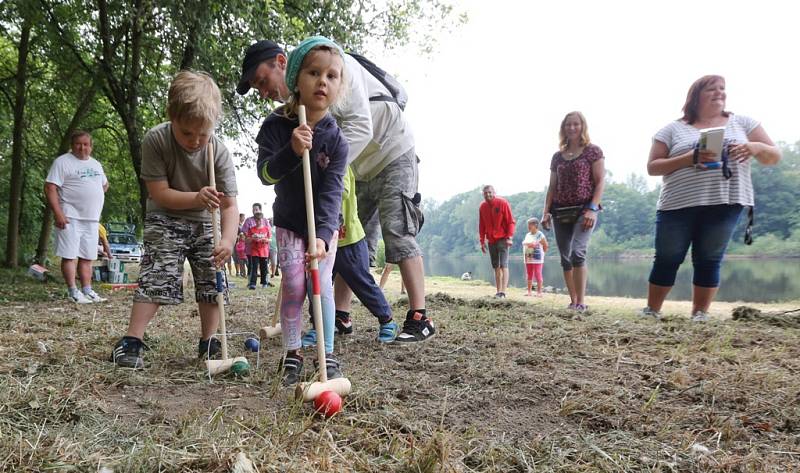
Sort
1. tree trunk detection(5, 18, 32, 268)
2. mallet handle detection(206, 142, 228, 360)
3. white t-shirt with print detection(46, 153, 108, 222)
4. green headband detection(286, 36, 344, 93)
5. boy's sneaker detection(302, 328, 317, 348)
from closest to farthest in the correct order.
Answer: green headband detection(286, 36, 344, 93) → mallet handle detection(206, 142, 228, 360) → boy's sneaker detection(302, 328, 317, 348) → white t-shirt with print detection(46, 153, 108, 222) → tree trunk detection(5, 18, 32, 268)

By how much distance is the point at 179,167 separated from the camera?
2.74 m

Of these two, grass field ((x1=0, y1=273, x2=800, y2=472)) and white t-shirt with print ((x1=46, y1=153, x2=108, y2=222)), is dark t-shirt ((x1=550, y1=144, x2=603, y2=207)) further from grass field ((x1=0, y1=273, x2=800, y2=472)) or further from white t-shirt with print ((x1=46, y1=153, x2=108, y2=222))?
white t-shirt with print ((x1=46, y1=153, x2=108, y2=222))

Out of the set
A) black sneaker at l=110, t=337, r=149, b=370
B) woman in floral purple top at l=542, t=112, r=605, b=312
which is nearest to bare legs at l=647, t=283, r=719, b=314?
woman in floral purple top at l=542, t=112, r=605, b=312

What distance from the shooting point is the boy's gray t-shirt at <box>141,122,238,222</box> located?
2658 mm

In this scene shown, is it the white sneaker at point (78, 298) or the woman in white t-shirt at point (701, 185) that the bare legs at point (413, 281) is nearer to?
the woman in white t-shirt at point (701, 185)

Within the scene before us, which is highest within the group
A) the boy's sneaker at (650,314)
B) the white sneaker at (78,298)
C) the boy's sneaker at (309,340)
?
the white sneaker at (78,298)

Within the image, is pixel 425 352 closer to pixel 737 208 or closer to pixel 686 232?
pixel 686 232

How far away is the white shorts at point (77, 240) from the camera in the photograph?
17.9 ft

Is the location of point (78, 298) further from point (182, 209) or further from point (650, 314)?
point (650, 314)

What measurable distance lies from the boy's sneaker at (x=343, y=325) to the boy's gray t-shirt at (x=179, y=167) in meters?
1.21

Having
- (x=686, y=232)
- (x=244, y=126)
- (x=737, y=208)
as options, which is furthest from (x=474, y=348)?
(x=244, y=126)

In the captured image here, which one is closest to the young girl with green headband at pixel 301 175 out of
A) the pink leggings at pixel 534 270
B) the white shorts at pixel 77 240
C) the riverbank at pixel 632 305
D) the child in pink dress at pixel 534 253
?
the riverbank at pixel 632 305

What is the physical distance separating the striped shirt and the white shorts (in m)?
6.13

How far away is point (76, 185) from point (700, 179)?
6.41 m
